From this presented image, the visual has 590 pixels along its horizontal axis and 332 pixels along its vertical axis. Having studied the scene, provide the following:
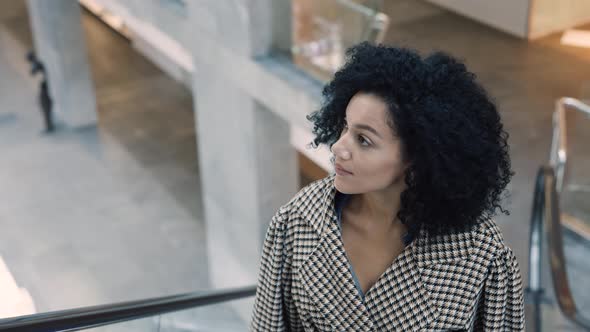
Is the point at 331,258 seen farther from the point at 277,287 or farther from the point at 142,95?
the point at 142,95

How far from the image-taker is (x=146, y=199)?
50.6 feet

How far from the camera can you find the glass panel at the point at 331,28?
27.2 feet

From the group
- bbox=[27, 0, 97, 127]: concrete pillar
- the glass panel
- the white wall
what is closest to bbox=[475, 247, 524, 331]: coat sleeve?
the glass panel

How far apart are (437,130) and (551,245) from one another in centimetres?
401

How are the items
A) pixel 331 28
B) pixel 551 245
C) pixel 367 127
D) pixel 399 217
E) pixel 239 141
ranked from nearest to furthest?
1. pixel 367 127
2. pixel 399 217
3. pixel 551 245
4. pixel 331 28
5. pixel 239 141

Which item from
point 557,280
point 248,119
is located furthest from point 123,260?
point 557,280

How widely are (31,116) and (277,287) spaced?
663 inches

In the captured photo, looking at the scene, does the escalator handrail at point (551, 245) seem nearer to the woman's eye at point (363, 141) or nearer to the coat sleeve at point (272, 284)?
the coat sleeve at point (272, 284)

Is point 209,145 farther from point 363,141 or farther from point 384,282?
point 363,141

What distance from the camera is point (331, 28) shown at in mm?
8344

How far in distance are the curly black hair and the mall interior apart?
0.45m

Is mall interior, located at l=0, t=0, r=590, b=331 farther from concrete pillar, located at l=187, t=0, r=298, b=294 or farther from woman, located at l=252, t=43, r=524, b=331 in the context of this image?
woman, located at l=252, t=43, r=524, b=331

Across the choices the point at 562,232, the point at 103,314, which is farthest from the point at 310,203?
the point at 562,232

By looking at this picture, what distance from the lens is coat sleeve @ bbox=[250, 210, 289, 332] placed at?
103 inches
